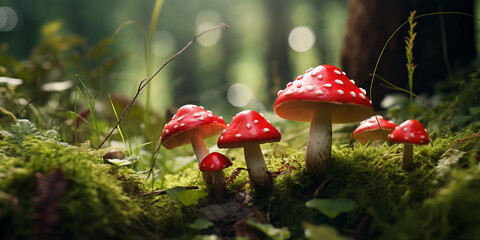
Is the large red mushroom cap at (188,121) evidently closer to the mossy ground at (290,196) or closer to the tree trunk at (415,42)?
the mossy ground at (290,196)

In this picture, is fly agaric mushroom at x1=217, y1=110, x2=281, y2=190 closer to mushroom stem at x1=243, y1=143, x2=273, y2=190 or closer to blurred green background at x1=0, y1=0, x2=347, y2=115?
mushroom stem at x1=243, y1=143, x2=273, y2=190

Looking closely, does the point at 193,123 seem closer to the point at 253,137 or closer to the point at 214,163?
the point at 214,163

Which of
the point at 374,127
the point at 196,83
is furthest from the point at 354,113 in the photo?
the point at 196,83

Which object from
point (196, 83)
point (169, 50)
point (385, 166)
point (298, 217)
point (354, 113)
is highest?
point (169, 50)

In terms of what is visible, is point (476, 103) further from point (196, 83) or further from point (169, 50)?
point (169, 50)

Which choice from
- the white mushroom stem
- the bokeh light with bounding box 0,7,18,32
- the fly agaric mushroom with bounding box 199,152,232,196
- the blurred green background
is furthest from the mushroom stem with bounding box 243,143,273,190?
the bokeh light with bounding box 0,7,18,32

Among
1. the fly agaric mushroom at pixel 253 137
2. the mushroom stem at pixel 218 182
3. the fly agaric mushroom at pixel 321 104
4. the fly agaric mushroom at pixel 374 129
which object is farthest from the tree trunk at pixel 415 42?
the mushroom stem at pixel 218 182
